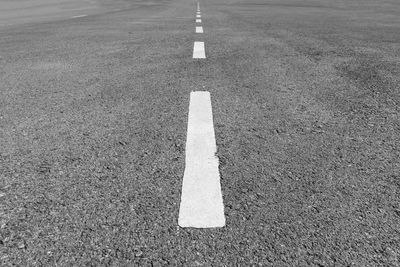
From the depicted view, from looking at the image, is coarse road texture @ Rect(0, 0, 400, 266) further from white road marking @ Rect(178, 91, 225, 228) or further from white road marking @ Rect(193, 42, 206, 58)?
white road marking @ Rect(193, 42, 206, 58)

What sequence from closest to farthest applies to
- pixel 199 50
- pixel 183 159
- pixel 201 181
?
pixel 201 181
pixel 183 159
pixel 199 50

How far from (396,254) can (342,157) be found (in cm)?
96

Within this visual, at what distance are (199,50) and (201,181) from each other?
4802 millimetres

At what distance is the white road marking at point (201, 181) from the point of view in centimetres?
187

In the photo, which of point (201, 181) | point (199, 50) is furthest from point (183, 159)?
point (199, 50)

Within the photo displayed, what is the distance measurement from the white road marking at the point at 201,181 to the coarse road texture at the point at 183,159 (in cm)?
5

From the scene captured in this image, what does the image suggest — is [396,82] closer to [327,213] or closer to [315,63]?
[315,63]

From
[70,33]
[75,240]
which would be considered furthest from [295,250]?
[70,33]

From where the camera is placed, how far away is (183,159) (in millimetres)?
2516

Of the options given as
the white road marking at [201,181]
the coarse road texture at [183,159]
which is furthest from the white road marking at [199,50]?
the white road marking at [201,181]

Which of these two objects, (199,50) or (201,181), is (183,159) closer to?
(201,181)

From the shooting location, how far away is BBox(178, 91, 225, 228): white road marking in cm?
187

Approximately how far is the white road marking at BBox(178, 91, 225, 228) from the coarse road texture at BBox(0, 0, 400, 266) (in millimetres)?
49

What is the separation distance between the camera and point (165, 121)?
10.6 feet
